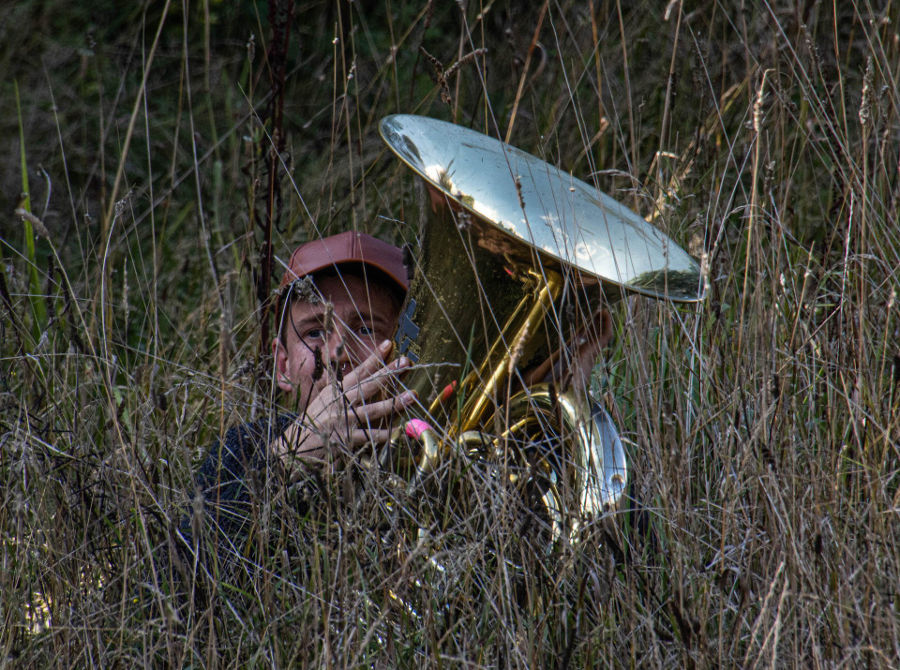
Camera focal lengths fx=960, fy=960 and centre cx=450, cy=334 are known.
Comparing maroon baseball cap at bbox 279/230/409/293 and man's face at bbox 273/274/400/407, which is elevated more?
maroon baseball cap at bbox 279/230/409/293

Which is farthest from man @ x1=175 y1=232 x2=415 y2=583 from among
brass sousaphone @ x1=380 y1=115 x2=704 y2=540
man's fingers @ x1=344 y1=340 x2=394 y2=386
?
brass sousaphone @ x1=380 y1=115 x2=704 y2=540

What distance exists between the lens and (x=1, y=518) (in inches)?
73.5

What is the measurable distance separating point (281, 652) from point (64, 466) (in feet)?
2.09

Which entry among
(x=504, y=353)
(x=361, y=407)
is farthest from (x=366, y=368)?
(x=504, y=353)

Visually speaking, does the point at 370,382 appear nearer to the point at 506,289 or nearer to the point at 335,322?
the point at 506,289

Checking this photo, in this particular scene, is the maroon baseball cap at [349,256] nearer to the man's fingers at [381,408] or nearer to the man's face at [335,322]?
the man's face at [335,322]

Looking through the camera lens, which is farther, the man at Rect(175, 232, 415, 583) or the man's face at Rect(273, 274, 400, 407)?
the man's face at Rect(273, 274, 400, 407)

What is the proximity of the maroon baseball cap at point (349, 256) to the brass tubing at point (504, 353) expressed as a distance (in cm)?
43

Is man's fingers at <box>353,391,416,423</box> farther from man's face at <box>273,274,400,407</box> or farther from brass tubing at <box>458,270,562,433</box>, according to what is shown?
man's face at <box>273,274,400,407</box>

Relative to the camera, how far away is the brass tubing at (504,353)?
1901 mm

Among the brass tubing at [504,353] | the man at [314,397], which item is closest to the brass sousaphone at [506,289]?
the brass tubing at [504,353]

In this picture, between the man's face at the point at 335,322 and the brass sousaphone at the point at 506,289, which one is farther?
the man's face at the point at 335,322

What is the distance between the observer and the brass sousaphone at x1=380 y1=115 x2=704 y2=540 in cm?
185

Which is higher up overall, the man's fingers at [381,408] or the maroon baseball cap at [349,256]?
the maroon baseball cap at [349,256]
